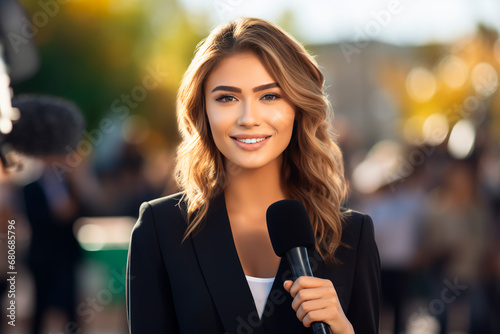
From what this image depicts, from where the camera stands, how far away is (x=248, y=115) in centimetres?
255

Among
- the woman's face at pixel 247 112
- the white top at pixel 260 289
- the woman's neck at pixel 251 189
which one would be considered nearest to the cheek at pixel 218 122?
the woman's face at pixel 247 112

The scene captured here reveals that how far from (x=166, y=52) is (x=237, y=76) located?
18.2 m

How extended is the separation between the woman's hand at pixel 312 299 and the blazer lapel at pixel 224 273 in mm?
431

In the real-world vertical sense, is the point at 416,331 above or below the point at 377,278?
below

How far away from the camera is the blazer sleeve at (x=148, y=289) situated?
2484mm

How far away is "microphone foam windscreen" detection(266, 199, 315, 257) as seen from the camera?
2131 mm

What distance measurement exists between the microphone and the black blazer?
39 centimetres

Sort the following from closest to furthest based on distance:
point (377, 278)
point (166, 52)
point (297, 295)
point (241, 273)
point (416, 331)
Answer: point (297, 295), point (241, 273), point (377, 278), point (416, 331), point (166, 52)

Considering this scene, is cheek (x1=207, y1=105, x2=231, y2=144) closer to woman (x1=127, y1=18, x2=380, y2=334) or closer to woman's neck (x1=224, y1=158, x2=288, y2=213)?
woman (x1=127, y1=18, x2=380, y2=334)

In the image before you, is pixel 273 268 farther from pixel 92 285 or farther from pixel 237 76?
Result: pixel 92 285

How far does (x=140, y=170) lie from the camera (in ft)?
25.2

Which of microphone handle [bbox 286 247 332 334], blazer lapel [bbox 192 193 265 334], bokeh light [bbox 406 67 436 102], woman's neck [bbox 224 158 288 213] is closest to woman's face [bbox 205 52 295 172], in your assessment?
woman's neck [bbox 224 158 288 213]

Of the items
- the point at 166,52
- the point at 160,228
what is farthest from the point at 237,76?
the point at 166,52

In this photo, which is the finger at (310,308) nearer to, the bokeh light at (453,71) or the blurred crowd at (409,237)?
the blurred crowd at (409,237)
